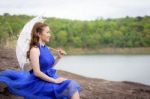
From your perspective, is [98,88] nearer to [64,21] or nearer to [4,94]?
[64,21]

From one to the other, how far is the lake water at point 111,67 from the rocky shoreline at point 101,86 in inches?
2.1

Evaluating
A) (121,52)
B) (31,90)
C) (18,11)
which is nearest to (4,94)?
(31,90)

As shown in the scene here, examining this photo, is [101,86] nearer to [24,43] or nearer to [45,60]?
[24,43]

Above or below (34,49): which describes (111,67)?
below

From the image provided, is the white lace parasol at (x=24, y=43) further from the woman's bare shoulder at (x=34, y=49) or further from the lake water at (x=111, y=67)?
the lake water at (x=111, y=67)

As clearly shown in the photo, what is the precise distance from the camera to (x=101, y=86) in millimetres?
4016

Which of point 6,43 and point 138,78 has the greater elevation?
point 6,43

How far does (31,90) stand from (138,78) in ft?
6.13

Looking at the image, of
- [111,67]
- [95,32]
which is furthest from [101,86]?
[95,32]

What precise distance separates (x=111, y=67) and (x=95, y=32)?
420 mm

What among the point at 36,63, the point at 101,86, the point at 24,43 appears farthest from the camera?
the point at 101,86

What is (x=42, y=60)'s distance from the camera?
7.92 feet

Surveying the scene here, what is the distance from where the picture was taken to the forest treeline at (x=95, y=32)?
13.2ft

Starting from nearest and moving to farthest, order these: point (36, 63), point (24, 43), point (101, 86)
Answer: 1. point (36, 63)
2. point (24, 43)
3. point (101, 86)
